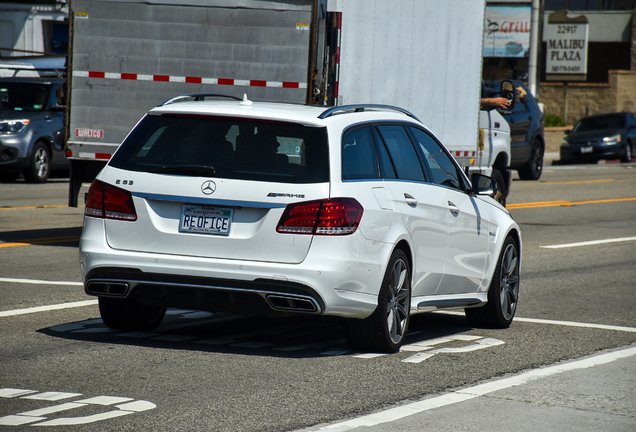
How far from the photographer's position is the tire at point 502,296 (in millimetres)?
8430

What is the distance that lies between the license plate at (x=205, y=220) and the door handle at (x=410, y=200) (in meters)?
1.26

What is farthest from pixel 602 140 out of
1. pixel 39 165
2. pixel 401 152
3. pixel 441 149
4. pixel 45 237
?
pixel 401 152

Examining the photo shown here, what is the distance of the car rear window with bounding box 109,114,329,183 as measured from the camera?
6.66 metres

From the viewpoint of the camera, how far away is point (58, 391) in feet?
18.8

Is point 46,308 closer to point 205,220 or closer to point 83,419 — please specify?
point 205,220

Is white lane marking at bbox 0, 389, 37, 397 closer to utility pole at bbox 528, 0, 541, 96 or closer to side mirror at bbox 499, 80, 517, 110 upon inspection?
side mirror at bbox 499, 80, 517, 110

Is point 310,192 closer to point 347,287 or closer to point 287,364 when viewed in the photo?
point 347,287

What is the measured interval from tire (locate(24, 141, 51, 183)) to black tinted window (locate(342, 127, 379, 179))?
1553 centimetres

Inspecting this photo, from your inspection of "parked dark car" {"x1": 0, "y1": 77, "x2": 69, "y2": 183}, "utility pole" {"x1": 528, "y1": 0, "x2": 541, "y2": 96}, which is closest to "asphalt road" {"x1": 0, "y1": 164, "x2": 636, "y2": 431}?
"parked dark car" {"x1": 0, "y1": 77, "x2": 69, "y2": 183}

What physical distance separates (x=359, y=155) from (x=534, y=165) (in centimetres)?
1973

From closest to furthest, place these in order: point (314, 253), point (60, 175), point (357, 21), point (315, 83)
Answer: point (314, 253), point (315, 83), point (357, 21), point (60, 175)

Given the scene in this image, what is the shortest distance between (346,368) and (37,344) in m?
2.01

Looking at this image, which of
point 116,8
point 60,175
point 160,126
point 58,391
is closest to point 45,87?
point 60,175

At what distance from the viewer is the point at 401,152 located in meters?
7.54
